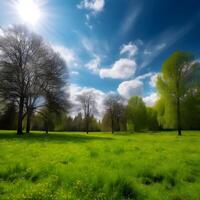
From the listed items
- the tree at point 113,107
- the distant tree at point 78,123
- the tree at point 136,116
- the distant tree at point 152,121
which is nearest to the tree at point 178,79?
the tree at point 136,116

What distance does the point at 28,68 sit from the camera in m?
24.4

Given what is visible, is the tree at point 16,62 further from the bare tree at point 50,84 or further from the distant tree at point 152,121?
the distant tree at point 152,121

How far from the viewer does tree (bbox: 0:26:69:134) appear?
899 inches

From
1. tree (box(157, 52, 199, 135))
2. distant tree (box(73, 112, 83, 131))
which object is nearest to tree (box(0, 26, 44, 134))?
tree (box(157, 52, 199, 135))

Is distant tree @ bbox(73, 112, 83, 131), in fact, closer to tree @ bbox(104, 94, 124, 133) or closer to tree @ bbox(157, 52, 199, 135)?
tree @ bbox(104, 94, 124, 133)

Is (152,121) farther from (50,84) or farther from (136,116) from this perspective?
(50,84)

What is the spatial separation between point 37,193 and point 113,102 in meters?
52.4

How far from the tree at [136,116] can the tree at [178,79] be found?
90.2 feet

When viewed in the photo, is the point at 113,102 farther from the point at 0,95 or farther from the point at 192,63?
the point at 0,95

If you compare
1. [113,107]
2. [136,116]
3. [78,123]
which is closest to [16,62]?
[113,107]

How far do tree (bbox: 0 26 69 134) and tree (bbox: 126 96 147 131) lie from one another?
35.1 meters

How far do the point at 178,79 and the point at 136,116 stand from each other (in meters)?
30.1

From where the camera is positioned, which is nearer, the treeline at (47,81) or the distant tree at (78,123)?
the treeline at (47,81)

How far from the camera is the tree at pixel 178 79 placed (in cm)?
2542
